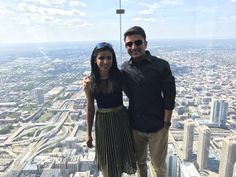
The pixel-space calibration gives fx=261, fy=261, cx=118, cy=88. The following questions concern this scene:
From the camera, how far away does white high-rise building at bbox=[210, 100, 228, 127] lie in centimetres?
379

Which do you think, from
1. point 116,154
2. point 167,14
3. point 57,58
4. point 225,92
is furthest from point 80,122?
point 225,92

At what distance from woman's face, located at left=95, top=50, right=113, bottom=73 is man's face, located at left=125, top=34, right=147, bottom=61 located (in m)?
0.09

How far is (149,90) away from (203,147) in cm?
267

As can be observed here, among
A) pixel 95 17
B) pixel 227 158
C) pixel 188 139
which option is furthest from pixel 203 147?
pixel 95 17

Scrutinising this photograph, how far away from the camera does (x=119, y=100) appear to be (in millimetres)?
1095

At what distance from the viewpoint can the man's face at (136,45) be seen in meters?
1.05

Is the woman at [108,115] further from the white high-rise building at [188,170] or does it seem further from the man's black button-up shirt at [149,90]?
the white high-rise building at [188,170]

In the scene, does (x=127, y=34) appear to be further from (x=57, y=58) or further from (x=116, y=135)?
(x=57, y=58)

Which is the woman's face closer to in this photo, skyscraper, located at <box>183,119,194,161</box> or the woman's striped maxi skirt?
the woman's striped maxi skirt

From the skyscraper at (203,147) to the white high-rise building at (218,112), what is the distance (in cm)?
41

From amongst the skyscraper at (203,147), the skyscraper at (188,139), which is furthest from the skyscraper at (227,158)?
the skyscraper at (188,139)

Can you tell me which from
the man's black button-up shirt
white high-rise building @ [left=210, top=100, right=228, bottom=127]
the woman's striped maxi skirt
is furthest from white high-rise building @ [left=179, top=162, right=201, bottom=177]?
the man's black button-up shirt

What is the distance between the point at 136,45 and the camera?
3.44ft

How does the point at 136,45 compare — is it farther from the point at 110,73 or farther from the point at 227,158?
the point at 227,158
